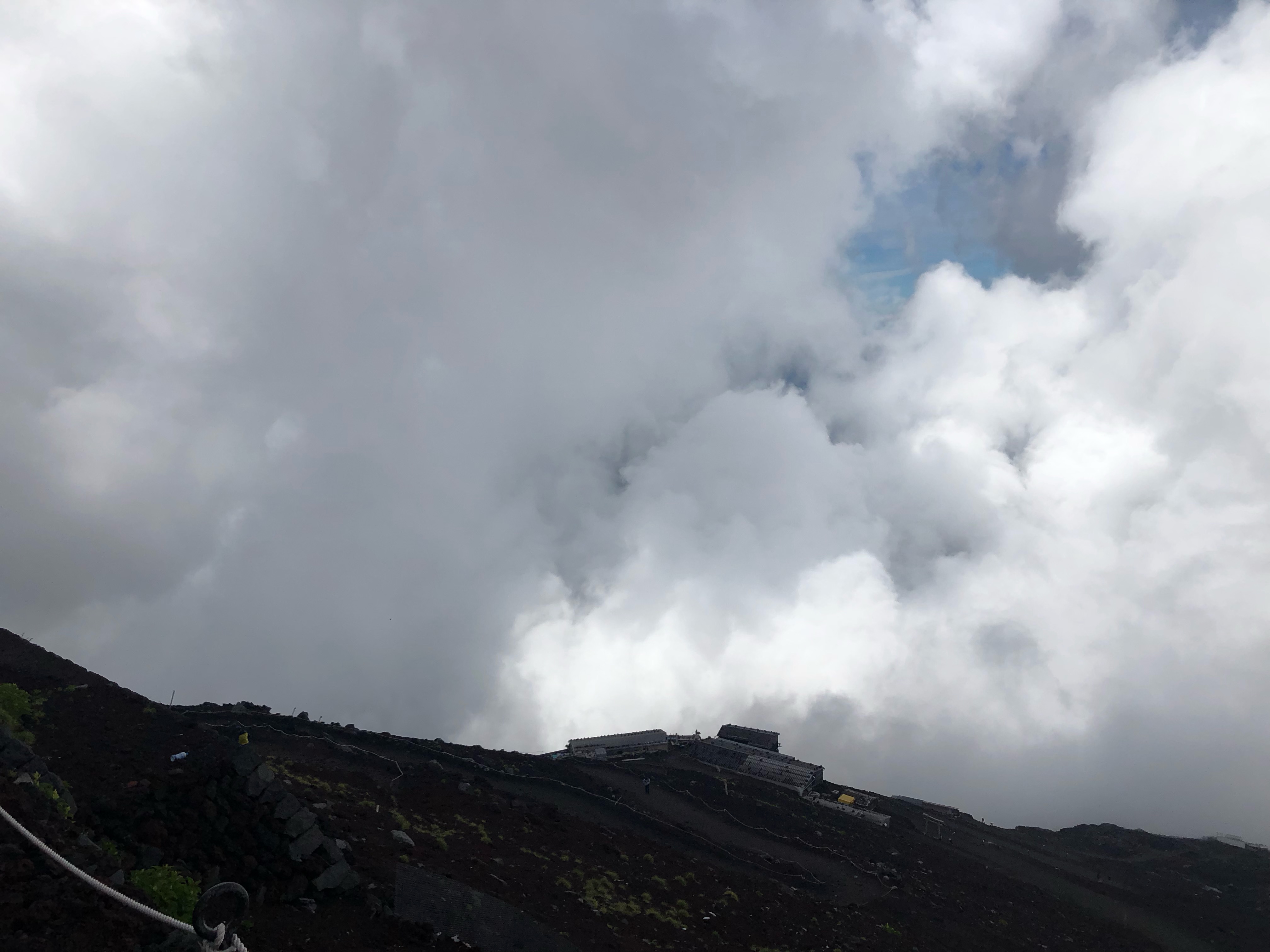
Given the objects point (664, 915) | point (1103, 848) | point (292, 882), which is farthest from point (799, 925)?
point (1103, 848)

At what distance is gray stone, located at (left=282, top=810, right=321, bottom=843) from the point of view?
89.5ft

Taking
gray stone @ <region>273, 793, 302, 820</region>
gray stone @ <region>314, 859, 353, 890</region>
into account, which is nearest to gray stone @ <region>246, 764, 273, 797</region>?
gray stone @ <region>273, 793, 302, 820</region>

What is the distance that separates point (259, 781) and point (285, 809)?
5.41ft

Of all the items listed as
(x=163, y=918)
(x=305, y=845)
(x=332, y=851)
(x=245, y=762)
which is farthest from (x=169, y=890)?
(x=163, y=918)

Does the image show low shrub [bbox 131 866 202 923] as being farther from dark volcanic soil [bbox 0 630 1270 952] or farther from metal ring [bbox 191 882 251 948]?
metal ring [bbox 191 882 251 948]

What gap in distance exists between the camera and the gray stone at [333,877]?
26.0 metres

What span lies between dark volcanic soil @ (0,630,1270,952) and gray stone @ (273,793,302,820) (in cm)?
22

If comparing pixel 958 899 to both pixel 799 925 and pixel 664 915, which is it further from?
pixel 664 915

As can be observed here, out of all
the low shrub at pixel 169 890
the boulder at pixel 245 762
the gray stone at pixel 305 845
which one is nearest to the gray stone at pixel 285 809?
the gray stone at pixel 305 845

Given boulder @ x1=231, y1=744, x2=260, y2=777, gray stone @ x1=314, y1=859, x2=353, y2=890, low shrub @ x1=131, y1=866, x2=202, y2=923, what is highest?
boulder @ x1=231, y1=744, x2=260, y2=777

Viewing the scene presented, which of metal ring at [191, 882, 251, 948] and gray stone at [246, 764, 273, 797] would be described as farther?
gray stone at [246, 764, 273, 797]

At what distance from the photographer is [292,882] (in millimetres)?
25656

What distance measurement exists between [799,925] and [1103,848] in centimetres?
7757

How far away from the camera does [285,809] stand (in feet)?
90.7
